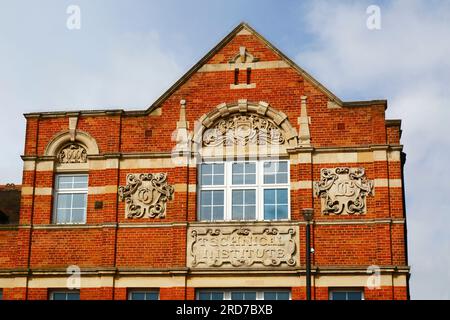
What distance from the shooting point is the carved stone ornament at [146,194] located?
23031 millimetres

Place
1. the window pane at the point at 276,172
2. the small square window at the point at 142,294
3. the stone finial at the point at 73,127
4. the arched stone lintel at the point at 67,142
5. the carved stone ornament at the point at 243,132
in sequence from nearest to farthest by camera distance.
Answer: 1. the small square window at the point at 142,294
2. the window pane at the point at 276,172
3. the carved stone ornament at the point at 243,132
4. the arched stone lintel at the point at 67,142
5. the stone finial at the point at 73,127

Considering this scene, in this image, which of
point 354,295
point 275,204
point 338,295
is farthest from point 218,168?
point 354,295

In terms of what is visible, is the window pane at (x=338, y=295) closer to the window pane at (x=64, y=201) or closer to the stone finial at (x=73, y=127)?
the window pane at (x=64, y=201)

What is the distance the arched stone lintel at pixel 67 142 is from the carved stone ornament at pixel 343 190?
6.58 metres

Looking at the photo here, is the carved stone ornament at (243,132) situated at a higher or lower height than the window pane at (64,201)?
higher

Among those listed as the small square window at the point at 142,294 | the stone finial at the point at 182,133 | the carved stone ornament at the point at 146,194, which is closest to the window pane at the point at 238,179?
the stone finial at the point at 182,133

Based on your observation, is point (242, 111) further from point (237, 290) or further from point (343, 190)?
point (237, 290)

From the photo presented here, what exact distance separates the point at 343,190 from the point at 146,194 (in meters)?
5.50

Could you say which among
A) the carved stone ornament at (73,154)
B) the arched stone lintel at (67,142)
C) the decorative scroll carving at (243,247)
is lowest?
the decorative scroll carving at (243,247)

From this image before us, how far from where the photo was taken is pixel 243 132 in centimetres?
2347

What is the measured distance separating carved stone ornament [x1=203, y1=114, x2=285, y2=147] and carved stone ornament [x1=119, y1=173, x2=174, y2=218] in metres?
1.73

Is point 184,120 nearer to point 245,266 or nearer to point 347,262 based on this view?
point 245,266

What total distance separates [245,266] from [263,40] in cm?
664

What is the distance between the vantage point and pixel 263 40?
24.0 meters
